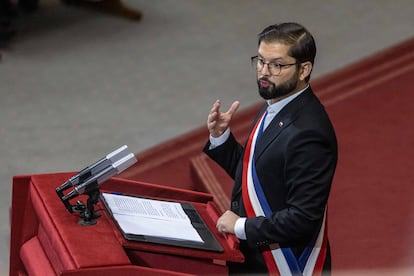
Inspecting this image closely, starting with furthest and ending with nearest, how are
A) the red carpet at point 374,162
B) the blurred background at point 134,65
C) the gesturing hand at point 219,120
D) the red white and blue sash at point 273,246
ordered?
the blurred background at point 134,65
the red carpet at point 374,162
the gesturing hand at point 219,120
the red white and blue sash at point 273,246

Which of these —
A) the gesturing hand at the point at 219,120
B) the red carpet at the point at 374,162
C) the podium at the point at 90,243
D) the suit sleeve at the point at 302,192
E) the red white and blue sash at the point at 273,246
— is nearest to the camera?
the podium at the point at 90,243

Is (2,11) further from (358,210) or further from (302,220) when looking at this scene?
(302,220)

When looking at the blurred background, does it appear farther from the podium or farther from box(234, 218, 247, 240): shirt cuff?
box(234, 218, 247, 240): shirt cuff

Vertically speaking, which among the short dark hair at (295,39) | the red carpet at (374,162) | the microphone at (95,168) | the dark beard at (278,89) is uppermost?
the short dark hair at (295,39)

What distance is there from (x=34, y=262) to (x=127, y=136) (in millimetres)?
2523

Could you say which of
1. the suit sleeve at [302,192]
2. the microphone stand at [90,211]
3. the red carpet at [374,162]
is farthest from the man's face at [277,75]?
the red carpet at [374,162]

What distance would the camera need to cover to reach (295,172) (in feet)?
9.37

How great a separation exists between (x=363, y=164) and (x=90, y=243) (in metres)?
2.41

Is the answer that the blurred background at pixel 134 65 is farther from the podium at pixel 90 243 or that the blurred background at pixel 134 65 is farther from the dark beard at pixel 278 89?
the dark beard at pixel 278 89

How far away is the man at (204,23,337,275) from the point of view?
2844 mm

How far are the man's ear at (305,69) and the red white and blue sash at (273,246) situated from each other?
0.22 m

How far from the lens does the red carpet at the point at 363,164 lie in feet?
13.9

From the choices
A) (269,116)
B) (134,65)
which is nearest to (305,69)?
(269,116)

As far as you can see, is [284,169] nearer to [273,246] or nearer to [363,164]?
[273,246]
